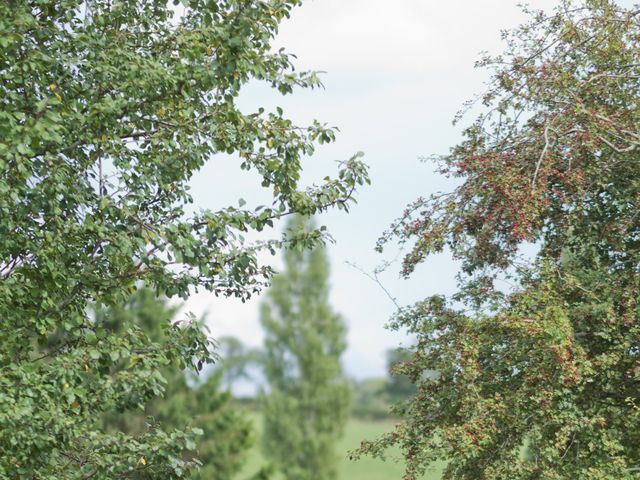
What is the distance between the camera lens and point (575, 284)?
1002 cm

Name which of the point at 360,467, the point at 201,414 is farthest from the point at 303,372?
the point at 201,414

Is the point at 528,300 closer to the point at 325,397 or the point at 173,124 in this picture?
the point at 173,124

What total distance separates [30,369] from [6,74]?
2.95 metres

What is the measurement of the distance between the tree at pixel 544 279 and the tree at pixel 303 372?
4012cm

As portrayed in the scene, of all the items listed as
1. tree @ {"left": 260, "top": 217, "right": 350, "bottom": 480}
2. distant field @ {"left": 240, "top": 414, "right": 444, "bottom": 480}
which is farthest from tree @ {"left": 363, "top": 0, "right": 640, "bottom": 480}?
distant field @ {"left": 240, "top": 414, "right": 444, "bottom": 480}

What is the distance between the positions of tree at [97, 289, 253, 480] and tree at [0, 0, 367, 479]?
19.6m

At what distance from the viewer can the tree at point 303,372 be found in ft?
165

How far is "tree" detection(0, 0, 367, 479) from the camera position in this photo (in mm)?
8547

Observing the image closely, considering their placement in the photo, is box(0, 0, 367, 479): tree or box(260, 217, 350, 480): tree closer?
box(0, 0, 367, 479): tree

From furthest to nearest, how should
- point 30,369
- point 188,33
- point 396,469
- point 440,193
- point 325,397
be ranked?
point 396,469
point 325,397
point 440,193
point 188,33
point 30,369

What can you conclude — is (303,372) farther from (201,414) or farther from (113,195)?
(113,195)

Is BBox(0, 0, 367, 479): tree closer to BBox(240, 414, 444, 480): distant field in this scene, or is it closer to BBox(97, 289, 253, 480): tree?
BBox(97, 289, 253, 480): tree

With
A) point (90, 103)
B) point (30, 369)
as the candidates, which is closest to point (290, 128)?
point (90, 103)

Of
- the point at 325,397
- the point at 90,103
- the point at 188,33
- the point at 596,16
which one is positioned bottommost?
the point at 90,103
